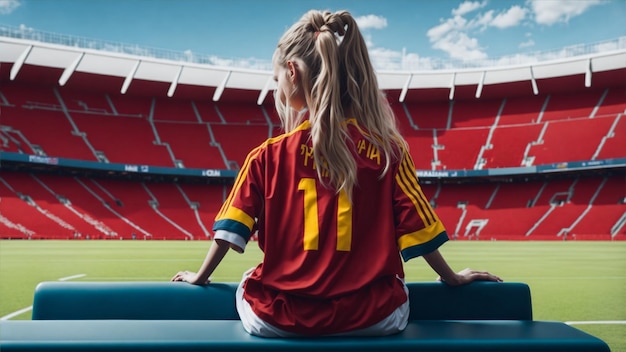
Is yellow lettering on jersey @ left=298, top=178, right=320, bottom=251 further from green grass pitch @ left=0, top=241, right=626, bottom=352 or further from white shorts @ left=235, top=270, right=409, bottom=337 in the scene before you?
green grass pitch @ left=0, top=241, right=626, bottom=352

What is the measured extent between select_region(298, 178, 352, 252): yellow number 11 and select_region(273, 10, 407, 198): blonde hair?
0.05 meters

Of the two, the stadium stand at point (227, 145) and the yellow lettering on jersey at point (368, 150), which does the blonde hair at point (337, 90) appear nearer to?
the yellow lettering on jersey at point (368, 150)

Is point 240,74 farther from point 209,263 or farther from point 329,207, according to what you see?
point 329,207

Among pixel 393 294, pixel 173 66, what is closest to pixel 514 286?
pixel 393 294

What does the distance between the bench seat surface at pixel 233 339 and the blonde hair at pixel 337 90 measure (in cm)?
55

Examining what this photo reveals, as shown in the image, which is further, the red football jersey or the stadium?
the stadium

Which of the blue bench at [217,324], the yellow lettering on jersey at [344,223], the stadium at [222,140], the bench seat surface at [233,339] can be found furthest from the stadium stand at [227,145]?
the yellow lettering on jersey at [344,223]

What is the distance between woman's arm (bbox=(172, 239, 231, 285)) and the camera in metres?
1.91

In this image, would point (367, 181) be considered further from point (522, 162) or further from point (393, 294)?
point (522, 162)

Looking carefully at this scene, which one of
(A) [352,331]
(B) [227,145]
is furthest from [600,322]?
(B) [227,145]

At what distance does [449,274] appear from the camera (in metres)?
2.13

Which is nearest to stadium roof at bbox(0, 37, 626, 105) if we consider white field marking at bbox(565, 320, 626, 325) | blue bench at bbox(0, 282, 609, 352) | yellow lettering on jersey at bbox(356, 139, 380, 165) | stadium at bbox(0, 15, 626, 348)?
stadium at bbox(0, 15, 626, 348)

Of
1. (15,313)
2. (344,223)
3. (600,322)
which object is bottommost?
(600,322)

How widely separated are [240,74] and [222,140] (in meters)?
5.57
